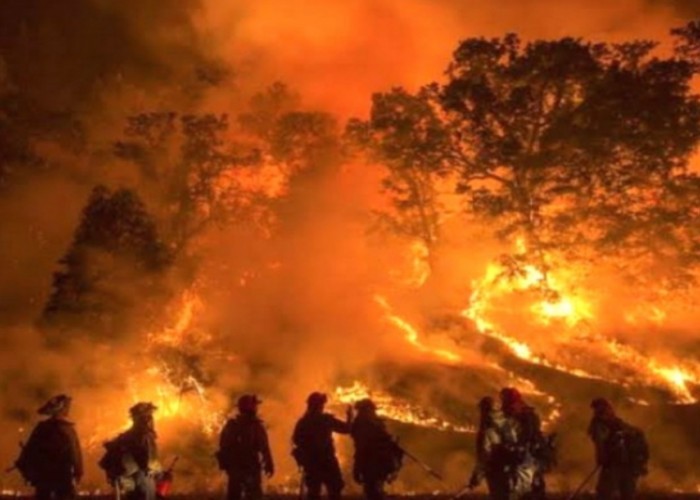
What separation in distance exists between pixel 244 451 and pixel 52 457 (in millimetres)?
2245

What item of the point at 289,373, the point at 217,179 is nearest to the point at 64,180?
the point at 217,179

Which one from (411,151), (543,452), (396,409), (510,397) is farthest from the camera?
(411,151)

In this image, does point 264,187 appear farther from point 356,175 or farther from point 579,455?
point 579,455

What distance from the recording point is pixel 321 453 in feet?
38.0

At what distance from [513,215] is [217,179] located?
12269 millimetres

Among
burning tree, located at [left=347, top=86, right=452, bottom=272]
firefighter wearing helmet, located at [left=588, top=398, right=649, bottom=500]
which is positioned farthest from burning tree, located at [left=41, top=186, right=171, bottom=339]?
firefighter wearing helmet, located at [left=588, top=398, right=649, bottom=500]

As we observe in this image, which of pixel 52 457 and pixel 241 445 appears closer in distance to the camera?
pixel 52 457

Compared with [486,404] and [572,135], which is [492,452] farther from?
[572,135]

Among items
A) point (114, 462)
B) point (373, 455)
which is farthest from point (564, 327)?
point (114, 462)

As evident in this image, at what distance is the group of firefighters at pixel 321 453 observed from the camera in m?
10.7

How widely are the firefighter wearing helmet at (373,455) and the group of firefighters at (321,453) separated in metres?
0.01

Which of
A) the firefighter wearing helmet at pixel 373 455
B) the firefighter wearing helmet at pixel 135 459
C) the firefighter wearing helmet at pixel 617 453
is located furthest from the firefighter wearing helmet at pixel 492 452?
the firefighter wearing helmet at pixel 135 459

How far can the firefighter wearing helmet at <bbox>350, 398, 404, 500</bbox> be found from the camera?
11633 mm

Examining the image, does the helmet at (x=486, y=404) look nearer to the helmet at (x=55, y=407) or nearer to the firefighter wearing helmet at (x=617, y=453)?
the firefighter wearing helmet at (x=617, y=453)
